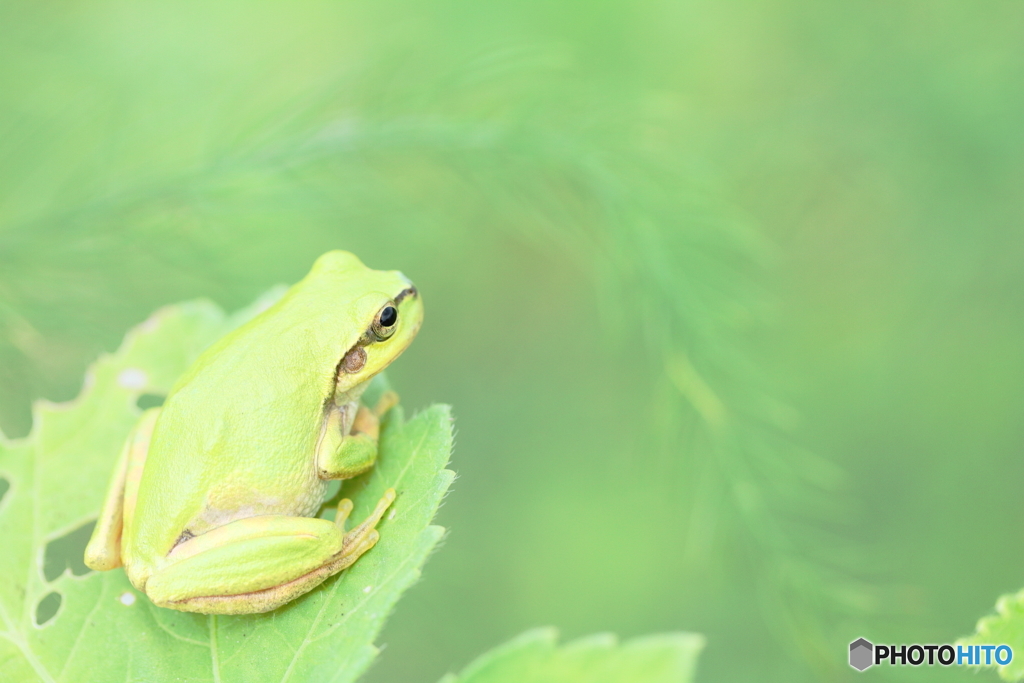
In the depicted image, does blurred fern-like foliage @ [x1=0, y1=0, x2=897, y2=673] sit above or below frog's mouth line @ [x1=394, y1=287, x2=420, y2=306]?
Answer: above

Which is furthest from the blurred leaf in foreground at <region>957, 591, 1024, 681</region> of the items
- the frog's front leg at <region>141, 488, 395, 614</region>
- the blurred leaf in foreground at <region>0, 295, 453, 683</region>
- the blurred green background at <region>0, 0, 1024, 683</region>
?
the blurred green background at <region>0, 0, 1024, 683</region>

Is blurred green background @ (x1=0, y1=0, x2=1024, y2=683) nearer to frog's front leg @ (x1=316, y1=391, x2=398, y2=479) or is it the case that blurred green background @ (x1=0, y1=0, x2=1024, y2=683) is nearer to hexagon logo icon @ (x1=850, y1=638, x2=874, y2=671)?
hexagon logo icon @ (x1=850, y1=638, x2=874, y2=671)

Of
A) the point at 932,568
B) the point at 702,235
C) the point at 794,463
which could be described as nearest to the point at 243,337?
the point at 702,235

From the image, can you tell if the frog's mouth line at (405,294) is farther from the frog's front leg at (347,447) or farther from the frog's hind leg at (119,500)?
the frog's hind leg at (119,500)

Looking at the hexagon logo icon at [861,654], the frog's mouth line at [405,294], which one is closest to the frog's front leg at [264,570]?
the frog's mouth line at [405,294]

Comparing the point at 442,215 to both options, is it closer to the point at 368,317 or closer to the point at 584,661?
the point at 368,317

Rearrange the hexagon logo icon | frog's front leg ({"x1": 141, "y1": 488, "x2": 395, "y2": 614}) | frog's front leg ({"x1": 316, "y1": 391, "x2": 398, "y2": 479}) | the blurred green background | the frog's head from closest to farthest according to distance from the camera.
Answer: frog's front leg ({"x1": 141, "y1": 488, "x2": 395, "y2": 614}), frog's front leg ({"x1": 316, "y1": 391, "x2": 398, "y2": 479}), the frog's head, the hexagon logo icon, the blurred green background
